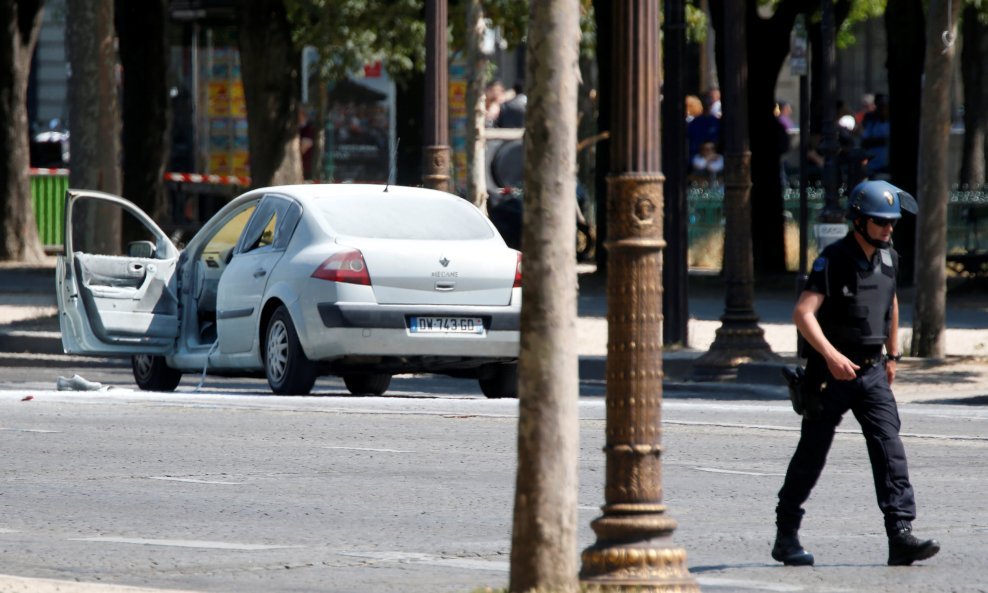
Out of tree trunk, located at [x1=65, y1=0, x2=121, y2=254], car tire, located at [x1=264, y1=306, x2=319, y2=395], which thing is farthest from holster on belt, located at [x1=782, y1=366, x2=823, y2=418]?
tree trunk, located at [x1=65, y1=0, x2=121, y2=254]

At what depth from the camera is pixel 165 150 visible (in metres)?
29.0

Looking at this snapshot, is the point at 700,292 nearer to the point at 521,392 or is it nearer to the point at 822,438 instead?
the point at 822,438

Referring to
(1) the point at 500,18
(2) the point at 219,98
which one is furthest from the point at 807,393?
(2) the point at 219,98

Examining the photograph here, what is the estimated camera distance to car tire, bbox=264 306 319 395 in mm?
14633

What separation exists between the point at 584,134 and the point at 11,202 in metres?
11.6

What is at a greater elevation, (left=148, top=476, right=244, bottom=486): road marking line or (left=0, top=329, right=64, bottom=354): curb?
(left=148, top=476, right=244, bottom=486): road marking line

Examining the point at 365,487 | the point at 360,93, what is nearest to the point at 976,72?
the point at 360,93

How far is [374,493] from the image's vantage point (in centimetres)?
1014

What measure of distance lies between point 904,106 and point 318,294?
48.2ft

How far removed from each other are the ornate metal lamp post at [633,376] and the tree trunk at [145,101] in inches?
879

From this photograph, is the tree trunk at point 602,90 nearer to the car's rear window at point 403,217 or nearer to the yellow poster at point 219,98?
the yellow poster at point 219,98

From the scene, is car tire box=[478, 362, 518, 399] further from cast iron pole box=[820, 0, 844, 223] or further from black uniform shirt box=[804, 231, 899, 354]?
black uniform shirt box=[804, 231, 899, 354]

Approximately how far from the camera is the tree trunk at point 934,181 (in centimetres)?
1817

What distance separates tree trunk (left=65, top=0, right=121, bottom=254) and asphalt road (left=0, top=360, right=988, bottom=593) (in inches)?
275
